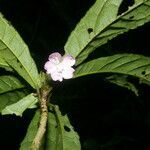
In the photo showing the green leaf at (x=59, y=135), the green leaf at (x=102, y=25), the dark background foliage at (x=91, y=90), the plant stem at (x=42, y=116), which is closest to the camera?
the plant stem at (x=42, y=116)

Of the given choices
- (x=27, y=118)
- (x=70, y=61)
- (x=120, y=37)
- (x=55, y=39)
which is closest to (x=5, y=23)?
(x=70, y=61)

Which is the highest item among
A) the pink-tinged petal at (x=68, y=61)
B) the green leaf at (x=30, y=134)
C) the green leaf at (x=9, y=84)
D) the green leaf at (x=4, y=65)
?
the pink-tinged petal at (x=68, y=61)

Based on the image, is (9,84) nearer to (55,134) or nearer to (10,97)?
(10,97)

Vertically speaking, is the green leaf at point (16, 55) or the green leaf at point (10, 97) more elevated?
the green leaf at point (16, 55)

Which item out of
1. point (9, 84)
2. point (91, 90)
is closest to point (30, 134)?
point (9, 84)

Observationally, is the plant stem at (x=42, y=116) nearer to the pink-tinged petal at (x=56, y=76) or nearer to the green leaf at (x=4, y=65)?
the pink-tinged petal at (x=56, y=76)

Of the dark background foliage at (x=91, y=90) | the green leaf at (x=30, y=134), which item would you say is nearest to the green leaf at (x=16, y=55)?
the green leaf at (x=30, y=134)

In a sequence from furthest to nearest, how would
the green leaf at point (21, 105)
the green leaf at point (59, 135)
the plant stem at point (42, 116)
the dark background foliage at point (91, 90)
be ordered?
1. the dark background foliage at point (91, 90)
2. the green leaf at point (59, 135)
3. the green leaf at point (21, 105)
4. the plant stem at point (42, 116)
